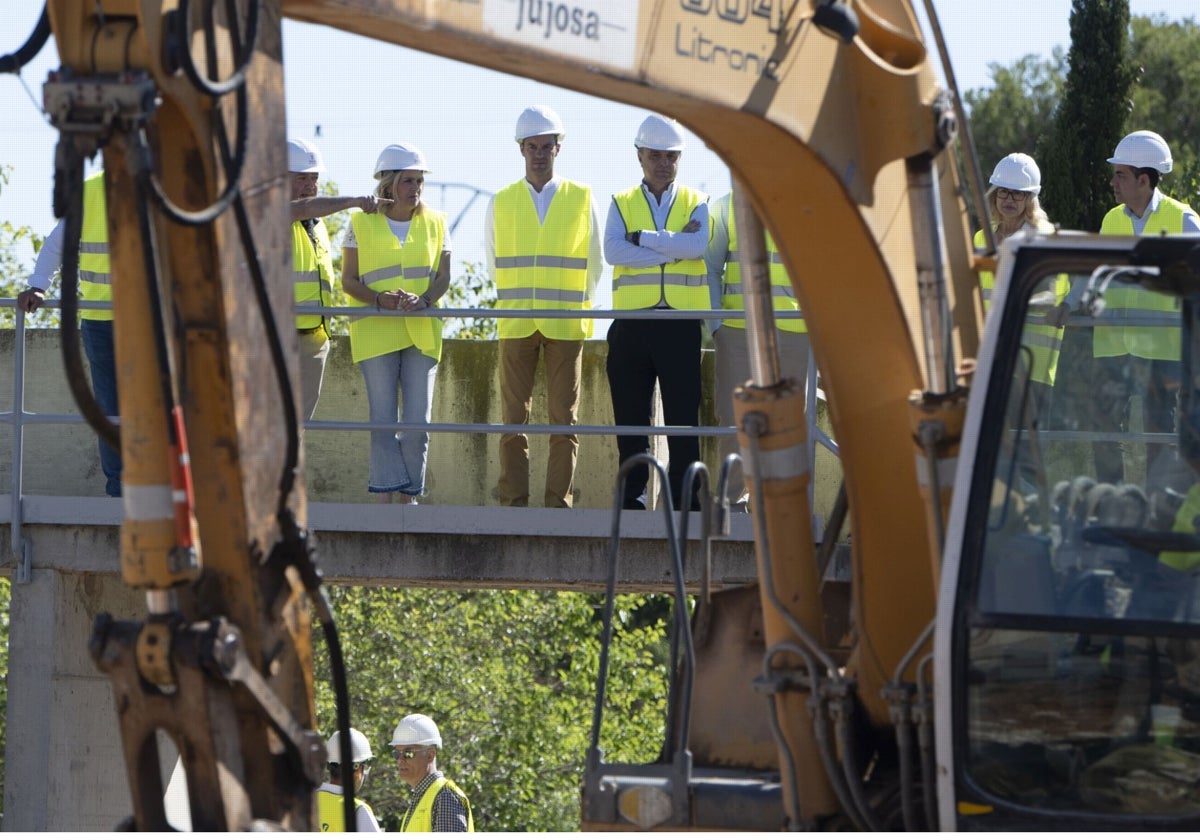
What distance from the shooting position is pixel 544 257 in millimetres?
9914

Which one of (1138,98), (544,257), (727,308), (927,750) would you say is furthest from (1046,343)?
(1138,98)

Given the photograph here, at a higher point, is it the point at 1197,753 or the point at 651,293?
the point at 651,293

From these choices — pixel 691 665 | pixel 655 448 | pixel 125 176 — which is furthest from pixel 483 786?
pixel 125 176

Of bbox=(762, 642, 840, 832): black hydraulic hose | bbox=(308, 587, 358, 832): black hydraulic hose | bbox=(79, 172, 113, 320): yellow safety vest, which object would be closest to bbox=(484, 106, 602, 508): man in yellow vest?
bbox=(79, 172, 113, 320): yellow safety vest

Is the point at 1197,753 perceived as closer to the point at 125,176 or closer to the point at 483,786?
the point at 125,176

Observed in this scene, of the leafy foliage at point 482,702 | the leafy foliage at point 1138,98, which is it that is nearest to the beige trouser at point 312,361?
the leafy foliage at point 482,702

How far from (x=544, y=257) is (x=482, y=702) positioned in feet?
44.6

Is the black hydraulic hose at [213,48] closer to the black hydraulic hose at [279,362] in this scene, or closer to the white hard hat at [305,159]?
the black hydraulic hose at [279,362]

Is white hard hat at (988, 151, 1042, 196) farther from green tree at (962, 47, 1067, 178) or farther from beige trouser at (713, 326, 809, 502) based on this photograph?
green tree at (962, 47, 1067, 178)

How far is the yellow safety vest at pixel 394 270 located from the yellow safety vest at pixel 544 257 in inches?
15.3

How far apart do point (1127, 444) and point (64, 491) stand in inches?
369

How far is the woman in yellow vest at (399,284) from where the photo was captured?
9836 mm

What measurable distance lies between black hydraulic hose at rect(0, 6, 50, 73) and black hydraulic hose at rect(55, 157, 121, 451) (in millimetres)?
406

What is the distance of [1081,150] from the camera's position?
24.6 m
